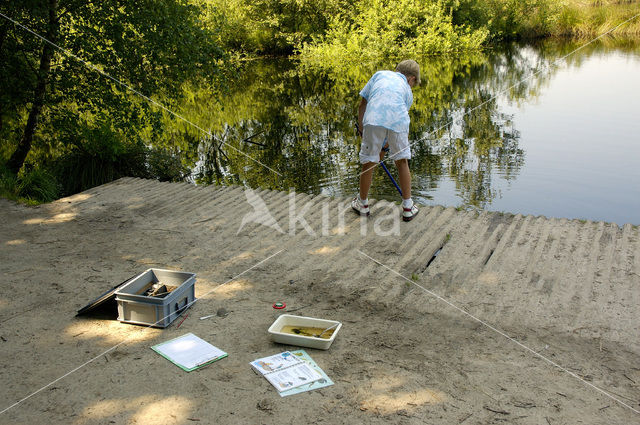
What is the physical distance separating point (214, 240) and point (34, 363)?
2207 millimetres

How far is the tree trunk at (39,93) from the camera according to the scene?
6.99 metres

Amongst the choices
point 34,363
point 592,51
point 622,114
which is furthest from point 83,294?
point 592,51

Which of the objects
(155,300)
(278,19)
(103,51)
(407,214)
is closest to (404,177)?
(407,214)

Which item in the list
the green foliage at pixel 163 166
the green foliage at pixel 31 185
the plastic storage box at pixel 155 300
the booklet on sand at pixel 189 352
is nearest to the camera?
the booklet on sand at pixel 189 352

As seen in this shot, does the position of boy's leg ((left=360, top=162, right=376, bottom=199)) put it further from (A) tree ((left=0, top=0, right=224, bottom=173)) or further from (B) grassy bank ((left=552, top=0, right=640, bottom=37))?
(B) grassy bank ((left=552, top=0, right=640, bottom=37))

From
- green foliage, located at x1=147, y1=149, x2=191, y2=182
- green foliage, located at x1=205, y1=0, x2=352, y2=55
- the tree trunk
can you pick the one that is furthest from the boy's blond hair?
green foliage, located at x1=205, y1=0, x2=352, y2=55

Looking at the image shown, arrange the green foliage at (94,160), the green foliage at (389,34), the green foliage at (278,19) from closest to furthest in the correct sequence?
1. the green foliage at (94,160)
2. the green foliage at (389,34)
3. the green foliage at (278,19)

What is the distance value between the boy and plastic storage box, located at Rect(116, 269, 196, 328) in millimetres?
2129

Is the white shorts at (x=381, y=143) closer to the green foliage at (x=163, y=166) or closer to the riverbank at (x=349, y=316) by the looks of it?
the riverbank at (x=349, y=316)

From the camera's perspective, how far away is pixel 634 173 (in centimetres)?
830

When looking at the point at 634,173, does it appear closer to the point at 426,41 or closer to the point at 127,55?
the point at 127,55

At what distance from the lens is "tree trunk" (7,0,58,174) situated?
22.9ft

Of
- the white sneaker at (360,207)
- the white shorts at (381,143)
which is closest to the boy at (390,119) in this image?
the white shorts at (381,143)

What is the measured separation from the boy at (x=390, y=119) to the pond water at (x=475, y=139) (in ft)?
7.27
